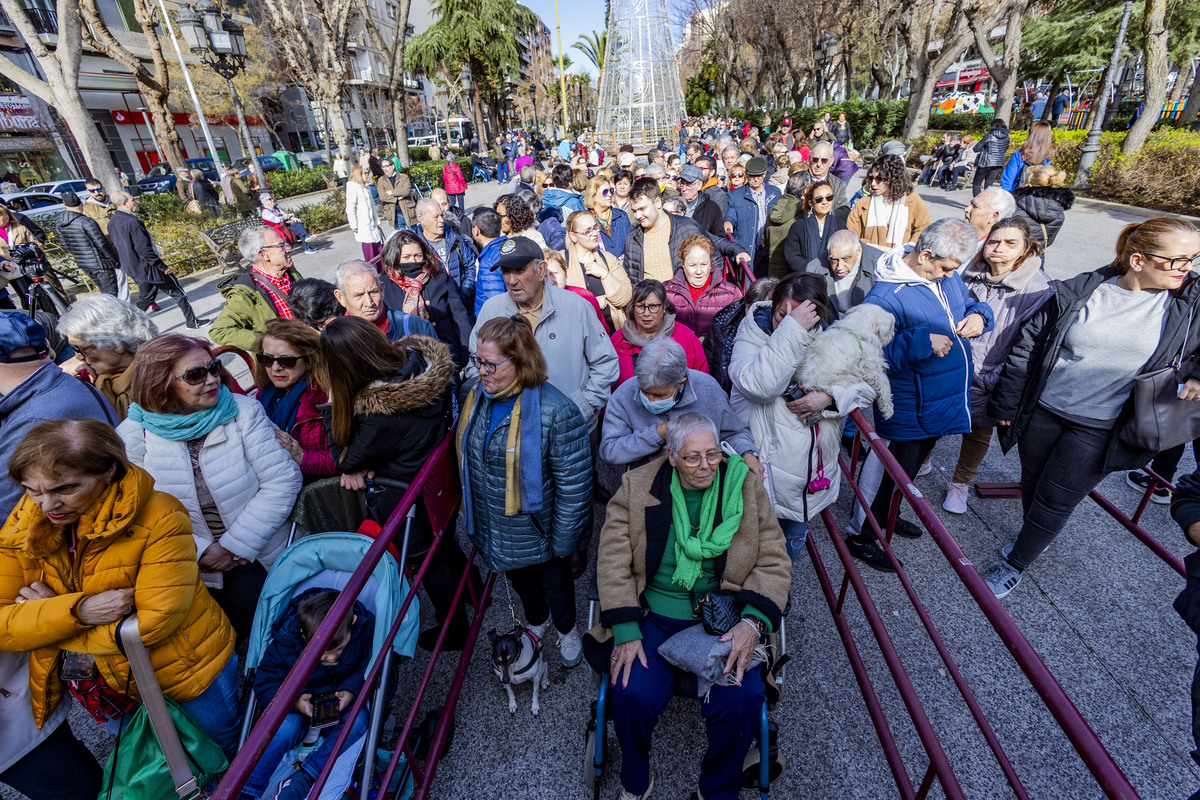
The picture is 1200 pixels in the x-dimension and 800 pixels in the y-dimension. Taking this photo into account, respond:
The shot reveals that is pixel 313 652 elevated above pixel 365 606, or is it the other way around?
pixel 313 652

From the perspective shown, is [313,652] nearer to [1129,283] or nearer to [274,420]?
[274,420]

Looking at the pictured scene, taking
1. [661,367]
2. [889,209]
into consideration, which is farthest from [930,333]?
[889,209]

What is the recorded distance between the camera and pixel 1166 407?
2426 millimetres

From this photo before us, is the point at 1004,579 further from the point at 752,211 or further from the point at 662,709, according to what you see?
the point at 752,211

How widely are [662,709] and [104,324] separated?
3.32 meters

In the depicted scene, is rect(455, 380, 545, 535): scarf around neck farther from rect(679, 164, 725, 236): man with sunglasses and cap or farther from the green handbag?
rect(679, 164, 725, 236): man with sunglasses and cap

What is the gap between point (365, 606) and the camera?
2.31 meters

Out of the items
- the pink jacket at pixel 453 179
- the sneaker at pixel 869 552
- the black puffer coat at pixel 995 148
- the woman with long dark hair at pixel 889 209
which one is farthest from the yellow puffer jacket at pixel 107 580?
the black puffer coat at pixel 995 148

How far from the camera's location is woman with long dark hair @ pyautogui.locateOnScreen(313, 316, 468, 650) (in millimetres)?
2371

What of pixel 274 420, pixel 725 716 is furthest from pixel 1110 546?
pixel 274 420

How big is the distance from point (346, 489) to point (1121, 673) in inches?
155

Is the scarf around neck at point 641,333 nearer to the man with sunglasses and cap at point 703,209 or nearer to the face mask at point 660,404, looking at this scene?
the face mask at point 660,404

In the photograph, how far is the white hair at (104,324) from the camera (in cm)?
269

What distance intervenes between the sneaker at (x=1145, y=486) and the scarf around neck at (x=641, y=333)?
11.0 feet
